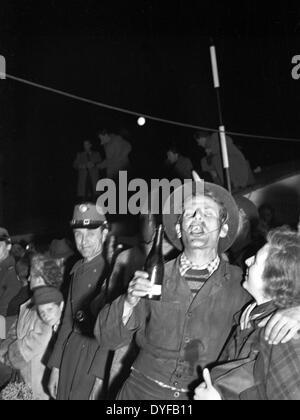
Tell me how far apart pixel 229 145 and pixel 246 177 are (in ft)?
2.11

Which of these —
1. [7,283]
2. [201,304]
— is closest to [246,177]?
[7,283]

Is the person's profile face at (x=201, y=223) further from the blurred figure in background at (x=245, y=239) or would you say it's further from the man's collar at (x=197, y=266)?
the blurred figure in background at (x=245, y=239)

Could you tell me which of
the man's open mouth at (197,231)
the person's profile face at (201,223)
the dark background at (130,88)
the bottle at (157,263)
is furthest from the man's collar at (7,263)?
the dark background at (130,88)

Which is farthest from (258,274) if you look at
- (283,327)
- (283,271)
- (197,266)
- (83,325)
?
(83,325)

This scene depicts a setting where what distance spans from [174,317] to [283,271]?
2.37ft

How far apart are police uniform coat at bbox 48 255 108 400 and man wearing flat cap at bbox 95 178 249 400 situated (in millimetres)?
979

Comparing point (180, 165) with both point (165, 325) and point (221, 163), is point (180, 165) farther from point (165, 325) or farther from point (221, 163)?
point (165, 325)

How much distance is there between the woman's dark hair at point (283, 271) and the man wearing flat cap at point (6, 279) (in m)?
3.68

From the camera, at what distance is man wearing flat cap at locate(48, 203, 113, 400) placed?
150 inches

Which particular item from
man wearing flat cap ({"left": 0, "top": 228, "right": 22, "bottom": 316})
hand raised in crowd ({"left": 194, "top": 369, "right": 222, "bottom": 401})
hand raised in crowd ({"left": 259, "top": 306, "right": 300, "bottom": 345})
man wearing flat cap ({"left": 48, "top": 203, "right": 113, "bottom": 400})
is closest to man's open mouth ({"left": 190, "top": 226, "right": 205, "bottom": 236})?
hand raised in crowd ({"left": 259, "top": 306, "right": 300, "bottom": 345})

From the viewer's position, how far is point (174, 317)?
→ 2.77 meters

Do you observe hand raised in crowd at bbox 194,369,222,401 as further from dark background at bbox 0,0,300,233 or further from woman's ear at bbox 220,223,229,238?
dark background at bbox 0,0,300,233

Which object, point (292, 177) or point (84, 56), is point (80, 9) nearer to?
point (84, 56)

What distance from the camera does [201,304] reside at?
2764mm
